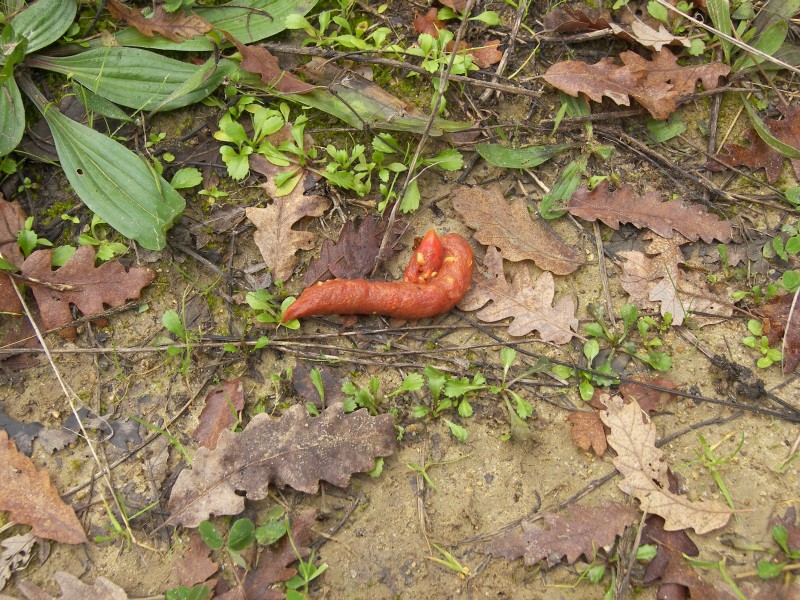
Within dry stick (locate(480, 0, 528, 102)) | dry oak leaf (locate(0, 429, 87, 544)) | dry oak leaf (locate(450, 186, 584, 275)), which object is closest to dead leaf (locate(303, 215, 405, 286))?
dry oak leaf (locate(450, 186, 584, 275))

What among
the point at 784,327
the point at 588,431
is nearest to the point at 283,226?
the point at 588,431

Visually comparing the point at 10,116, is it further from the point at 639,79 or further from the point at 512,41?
the point at 639,79

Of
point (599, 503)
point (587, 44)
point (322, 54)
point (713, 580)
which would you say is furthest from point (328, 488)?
point (587, 44)

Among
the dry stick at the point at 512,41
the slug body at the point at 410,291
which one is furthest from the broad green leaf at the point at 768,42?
the slug body at the point at 410,291

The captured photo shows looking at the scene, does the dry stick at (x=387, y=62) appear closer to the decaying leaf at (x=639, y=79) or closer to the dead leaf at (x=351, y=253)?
the decaying leaf at (x=639, y=79)

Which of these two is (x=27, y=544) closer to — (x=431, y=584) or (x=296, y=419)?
(x=296, y=419)

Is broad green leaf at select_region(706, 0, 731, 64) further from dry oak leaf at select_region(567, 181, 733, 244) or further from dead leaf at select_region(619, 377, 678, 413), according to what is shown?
dead leaf at select_region(619, 377, 678, 413)
